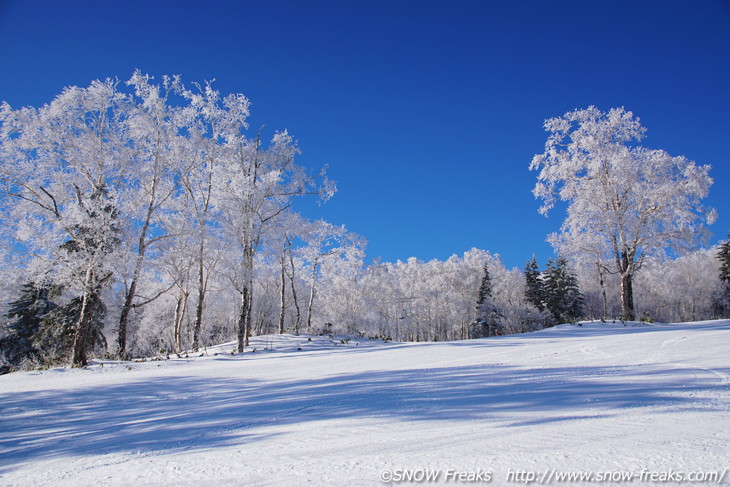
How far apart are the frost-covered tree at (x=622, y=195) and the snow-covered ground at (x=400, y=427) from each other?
14014 millimetres

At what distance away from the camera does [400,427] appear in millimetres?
3086

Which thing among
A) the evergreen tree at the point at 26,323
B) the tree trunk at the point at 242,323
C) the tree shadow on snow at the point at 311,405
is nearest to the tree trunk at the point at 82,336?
the tree trunk at the point at 242,323

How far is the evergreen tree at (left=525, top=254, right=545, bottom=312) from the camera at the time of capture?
46906 millimetres

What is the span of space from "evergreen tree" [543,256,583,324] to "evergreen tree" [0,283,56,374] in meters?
46.8

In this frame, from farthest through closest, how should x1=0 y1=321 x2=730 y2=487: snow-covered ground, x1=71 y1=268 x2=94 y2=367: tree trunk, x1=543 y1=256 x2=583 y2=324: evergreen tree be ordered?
1. x1=543 y1=256 x2=583 y2=324: evergreen tree
2. x1=71 y1=268 x2=94 y2=367: tree trunk
3. x1=0 y1=321 x2=730 y2=487: snow-covered ground

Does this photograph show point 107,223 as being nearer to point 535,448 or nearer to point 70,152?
point 70,152

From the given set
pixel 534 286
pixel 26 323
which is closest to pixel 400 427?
pixel 26 323

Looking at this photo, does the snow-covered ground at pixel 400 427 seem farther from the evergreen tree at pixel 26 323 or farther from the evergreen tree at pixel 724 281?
the evergreen tree at pixel 724 281

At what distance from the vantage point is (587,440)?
249 centimetres

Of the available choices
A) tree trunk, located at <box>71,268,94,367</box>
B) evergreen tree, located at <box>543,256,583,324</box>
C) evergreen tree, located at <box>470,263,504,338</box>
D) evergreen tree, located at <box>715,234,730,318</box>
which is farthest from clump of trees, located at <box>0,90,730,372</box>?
evergreen tree, located at <box>715,234,730,318</box>

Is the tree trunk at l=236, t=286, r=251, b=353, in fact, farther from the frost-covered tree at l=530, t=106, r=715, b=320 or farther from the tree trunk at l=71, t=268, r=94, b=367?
the frost-covered tree at l=530, t=106, r=715, b=320

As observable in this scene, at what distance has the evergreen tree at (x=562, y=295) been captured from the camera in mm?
45062

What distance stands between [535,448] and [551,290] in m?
48.8

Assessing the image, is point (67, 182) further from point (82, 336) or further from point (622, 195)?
point (622, 195)
